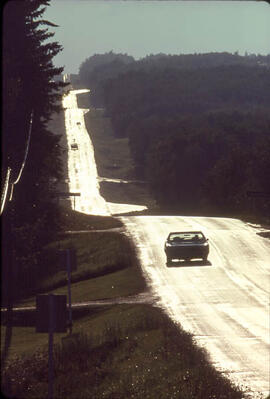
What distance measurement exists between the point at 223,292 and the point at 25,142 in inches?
1657

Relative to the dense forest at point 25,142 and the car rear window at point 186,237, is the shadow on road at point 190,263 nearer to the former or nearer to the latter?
the car rear window at point 186,237

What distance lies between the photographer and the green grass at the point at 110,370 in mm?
7152

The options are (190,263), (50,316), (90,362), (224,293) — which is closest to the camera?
(50,316)

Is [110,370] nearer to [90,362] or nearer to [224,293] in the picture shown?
[90,362]

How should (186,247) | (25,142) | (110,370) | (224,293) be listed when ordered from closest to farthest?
(25,142) < (110,370) < (224,293) < (186,247)

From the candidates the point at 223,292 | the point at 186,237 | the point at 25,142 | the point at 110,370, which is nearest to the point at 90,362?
the point at 110,370

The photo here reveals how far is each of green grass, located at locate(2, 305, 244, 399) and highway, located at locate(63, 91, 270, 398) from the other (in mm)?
2602

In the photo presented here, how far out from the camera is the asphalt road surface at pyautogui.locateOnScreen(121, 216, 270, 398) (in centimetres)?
3011

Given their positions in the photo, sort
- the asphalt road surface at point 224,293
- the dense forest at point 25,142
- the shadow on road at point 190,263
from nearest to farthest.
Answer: the dense forest at point 25,142
the asphalt road surface at point 224,293
the shadow on road at point 190,263

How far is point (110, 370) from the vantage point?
12500 millimetres

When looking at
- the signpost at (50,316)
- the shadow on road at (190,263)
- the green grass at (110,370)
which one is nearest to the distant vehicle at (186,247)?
the shadow on road at (190,263)

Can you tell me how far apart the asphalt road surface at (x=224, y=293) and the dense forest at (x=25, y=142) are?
44.8 feet

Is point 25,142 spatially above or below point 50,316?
above

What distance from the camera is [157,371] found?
1661cm
